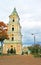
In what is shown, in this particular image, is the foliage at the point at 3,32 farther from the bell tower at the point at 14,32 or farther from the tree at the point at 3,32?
the bell tower at the point at 14,32

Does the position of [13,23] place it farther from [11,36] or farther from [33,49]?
[33,49]

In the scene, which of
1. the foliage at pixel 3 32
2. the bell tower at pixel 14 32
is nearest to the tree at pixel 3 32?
the foliage at pixel 3 32

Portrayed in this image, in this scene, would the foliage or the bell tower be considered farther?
the bell tower

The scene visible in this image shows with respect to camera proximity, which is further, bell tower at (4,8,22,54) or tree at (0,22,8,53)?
bell tower at (4,8,22,54)

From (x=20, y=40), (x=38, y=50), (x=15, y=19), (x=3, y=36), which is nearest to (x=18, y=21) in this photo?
(x=15, y=19)

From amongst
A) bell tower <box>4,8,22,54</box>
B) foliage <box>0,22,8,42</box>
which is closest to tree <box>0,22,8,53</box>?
foliage <box>0,22,8,42</box>

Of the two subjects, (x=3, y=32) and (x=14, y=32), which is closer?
(x=3, y=32)

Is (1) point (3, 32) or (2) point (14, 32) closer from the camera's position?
(1) point (3, 32)

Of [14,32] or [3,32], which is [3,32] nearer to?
[3,32]

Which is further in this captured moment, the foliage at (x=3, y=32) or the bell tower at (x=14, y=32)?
the bell tower at (x=14, y=32)

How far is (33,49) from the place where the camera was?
7975cm

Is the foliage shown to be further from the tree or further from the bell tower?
the bell tower

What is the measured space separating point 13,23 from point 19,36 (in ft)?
16.6

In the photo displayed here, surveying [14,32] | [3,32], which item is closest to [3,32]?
[3,32]
